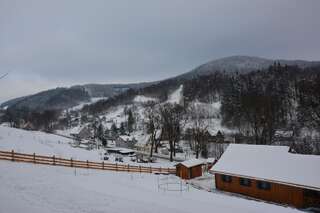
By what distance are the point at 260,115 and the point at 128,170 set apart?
90.5 ft

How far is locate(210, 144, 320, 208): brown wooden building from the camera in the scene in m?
20.5

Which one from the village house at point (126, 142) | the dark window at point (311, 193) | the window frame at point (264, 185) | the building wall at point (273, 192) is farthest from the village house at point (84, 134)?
the dark window at point (311, 193)

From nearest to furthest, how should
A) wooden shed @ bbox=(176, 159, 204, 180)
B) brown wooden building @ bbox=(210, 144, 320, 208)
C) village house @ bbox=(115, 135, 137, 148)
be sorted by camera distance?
brown wooden building @ bbox=(210, 144, 320, 208) < wooden shed @ bbox=(176, 159, 204, 180) < village house @ bbox=(115, 135, 137, 148)

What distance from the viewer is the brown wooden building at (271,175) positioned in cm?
2048

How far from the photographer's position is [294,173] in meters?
21.4

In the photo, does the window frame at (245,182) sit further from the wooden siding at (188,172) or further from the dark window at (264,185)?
the wooden siding at (188,172)

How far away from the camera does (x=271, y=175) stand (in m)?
22.4

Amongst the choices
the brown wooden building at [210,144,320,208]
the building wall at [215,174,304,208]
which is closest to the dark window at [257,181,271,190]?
the brown wooden building at [210,144,320,208]

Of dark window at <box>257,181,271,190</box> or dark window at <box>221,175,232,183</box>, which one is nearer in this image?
dark window at <box>257,181,271,190</box>

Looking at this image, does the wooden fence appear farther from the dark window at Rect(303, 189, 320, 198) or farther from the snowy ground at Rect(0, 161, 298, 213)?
the dark window at Rect(303, 189, 320, 198)

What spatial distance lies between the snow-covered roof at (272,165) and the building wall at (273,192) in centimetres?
72

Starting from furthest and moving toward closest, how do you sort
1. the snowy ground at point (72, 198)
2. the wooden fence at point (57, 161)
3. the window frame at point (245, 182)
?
the wooden fence at point (57, 161)
the window frame at point (245, 182)
the snowy ground at point (72, 198)

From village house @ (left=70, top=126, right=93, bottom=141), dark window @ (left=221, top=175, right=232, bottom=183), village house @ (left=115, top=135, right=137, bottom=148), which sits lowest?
village house @ (left=115, top=135, right=137, bottom=148)

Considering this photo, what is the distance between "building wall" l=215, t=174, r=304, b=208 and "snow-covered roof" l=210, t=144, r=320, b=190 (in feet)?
2.36
